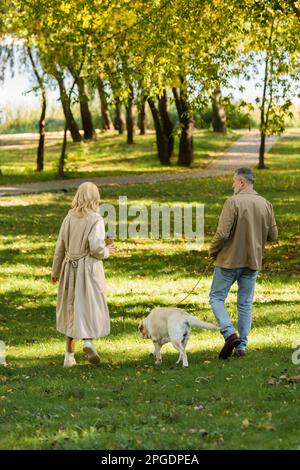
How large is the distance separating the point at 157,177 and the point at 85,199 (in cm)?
2532

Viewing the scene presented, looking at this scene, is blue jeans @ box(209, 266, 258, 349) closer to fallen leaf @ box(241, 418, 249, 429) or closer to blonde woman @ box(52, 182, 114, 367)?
blonde woman @ box(52, 182, 114, 367)

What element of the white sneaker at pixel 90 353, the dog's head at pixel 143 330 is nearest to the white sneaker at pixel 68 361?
the white sneaker at pixel 90 353

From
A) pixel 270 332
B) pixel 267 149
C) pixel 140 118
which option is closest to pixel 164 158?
pixel 267 149

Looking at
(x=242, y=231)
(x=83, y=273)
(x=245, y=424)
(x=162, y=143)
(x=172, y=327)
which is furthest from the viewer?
(x=162, y=143)

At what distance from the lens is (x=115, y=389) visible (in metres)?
9.01

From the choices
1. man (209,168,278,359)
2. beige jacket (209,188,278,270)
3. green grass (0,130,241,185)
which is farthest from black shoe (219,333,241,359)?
green grass (0,130,241,185)

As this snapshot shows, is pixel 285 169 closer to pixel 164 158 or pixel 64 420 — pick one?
pixel 164 158

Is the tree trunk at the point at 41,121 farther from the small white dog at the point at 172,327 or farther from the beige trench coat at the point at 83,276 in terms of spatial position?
the small white dog at the point at 172,327

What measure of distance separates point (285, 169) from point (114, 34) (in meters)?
18.4

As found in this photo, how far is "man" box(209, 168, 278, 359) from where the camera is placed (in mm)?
9797

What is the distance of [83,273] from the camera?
10.1m

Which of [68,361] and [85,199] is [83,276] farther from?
[68,361]

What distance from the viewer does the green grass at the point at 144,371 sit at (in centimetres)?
714

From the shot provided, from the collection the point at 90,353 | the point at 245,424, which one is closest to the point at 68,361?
the point at 90,353
